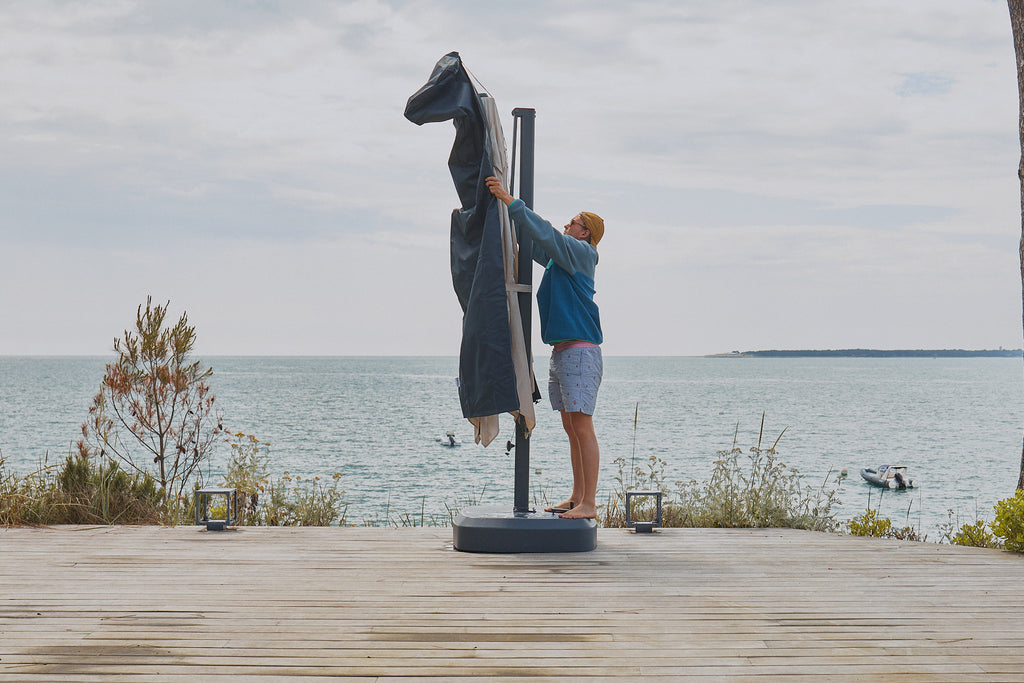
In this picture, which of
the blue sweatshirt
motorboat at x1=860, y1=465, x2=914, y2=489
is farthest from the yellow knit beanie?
motorboat at x1=860, y1=465, x2=914, y2=489

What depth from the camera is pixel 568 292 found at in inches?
156

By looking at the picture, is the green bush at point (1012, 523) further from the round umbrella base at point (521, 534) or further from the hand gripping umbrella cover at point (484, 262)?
the hand gripping umbrella cover at point (484, 262)

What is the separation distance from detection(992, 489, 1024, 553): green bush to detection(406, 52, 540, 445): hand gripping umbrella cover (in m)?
2.31

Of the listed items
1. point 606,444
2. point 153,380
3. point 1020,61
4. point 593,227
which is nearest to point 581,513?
point 593,227

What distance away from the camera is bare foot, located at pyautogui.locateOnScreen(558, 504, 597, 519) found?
A: 13.0 feet

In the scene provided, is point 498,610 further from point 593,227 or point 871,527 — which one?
point 871,527

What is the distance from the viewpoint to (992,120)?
39.6ft

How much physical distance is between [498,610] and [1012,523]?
8.72 ft

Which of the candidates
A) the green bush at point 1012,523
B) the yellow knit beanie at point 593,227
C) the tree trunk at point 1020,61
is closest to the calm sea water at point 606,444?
the yellow knit beanie at point 593,227

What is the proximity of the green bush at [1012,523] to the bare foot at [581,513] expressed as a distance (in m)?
1.89

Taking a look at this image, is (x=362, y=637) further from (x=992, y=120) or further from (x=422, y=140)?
(x=992, y=120)

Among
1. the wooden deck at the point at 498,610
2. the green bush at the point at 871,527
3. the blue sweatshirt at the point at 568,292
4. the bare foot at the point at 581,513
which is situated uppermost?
the blue sweatshirt at the point at 568,292

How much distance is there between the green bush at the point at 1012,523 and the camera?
12.6 ft

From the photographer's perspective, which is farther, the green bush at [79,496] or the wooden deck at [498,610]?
the green bush at [79,496]
